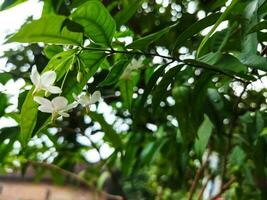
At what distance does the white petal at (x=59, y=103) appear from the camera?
0.56 meters

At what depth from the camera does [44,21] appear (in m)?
0.43

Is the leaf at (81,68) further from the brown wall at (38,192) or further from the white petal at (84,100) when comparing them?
the brown wall at (38,192)

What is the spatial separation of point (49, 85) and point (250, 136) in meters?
0.47

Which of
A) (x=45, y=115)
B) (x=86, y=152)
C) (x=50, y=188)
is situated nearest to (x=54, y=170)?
(x=86, y=152)

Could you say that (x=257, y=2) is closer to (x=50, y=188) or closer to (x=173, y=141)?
(x=173, y=141)

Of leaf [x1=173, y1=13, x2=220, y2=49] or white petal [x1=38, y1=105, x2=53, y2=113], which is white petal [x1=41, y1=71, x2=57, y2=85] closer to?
white petal [x1=38, y1=105, x2=53, y2=113]

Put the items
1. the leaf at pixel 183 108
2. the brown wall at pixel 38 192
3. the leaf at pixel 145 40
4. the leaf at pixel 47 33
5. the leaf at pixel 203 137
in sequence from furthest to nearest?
1. the brown wall at pixel 38 192
2. the leaf at pixel 203 137
3. the leaf at pixel 183 108
4. the leaf at pixel 145 40
5. the leaf at pixel 47 33

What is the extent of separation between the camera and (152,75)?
1.94 feet

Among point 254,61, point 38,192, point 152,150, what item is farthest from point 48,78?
point 38,192

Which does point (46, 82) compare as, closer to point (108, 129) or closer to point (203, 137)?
point (108, 129)

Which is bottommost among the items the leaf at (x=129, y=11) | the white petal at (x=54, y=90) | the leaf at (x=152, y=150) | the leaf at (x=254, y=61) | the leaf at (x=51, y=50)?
the white petal at (x=54, y=90)

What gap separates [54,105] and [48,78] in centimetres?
4

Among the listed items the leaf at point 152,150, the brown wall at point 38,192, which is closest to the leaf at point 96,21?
the leaf at point 152,150

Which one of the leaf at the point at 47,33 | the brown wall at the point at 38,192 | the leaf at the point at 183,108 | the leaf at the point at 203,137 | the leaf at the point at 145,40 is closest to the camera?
the leaf at the point at 47,33
